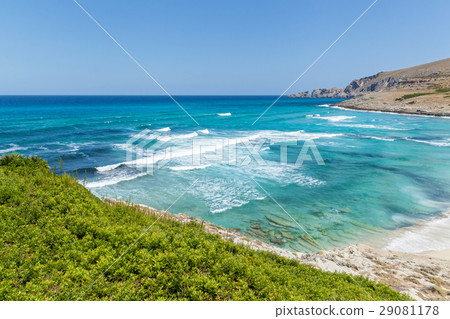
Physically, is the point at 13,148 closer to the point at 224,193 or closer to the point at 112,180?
the point at 112,180

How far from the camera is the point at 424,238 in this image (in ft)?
36.0

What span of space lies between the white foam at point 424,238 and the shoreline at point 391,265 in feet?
1.62

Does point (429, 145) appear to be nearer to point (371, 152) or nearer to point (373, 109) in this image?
point (371, 152)

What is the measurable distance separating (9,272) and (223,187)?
14474 mm

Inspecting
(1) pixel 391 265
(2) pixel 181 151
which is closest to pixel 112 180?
(2) pixel 181 151

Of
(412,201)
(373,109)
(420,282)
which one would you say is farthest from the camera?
(373,109)

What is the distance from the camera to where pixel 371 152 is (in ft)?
92.2

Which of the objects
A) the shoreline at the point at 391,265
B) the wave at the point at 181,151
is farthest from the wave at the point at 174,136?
the shoreline at the point at 391,265

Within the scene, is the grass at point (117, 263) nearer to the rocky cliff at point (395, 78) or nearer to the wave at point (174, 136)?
the wave at point (174, 136)

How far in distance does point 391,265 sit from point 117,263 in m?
8.93

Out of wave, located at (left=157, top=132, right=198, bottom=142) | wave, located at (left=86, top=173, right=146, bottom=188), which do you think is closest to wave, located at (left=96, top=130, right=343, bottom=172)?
wave, located at (left=157, top=132, right=198, bottom=142)

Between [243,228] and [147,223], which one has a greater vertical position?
[147,223]

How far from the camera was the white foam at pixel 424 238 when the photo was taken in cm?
1025

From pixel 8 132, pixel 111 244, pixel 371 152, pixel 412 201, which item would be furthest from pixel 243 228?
pixel 8 132
